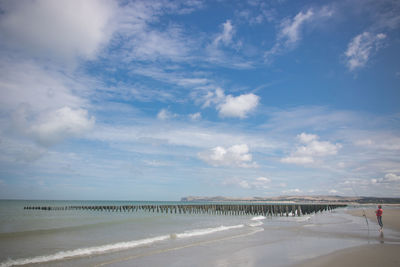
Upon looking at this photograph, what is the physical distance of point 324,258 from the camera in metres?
8.59

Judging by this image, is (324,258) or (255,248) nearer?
(324,258)

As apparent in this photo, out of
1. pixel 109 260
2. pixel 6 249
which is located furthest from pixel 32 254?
pixel 109 260

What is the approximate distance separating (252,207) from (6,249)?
39.0 metres

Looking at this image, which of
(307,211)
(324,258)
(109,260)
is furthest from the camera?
(307,211)

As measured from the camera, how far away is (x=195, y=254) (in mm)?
10125

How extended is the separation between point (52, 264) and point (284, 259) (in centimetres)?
781

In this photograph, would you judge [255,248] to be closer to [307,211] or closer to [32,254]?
[32,254]

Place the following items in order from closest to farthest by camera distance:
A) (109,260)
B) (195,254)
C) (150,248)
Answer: (109,260), (195,254), (150,248)

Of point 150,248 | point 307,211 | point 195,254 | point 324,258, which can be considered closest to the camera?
point 324,258

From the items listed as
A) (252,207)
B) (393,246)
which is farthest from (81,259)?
(252,207)

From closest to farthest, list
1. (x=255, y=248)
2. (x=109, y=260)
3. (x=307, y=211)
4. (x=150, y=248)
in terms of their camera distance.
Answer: (x=109, y=260) < (x=255, y=248) < (x=150, y=248) < (x=307, y=211)

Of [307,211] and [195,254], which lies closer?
[195,254]

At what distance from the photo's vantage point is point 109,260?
939cm

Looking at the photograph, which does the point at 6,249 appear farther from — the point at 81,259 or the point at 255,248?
the point at 255,248
